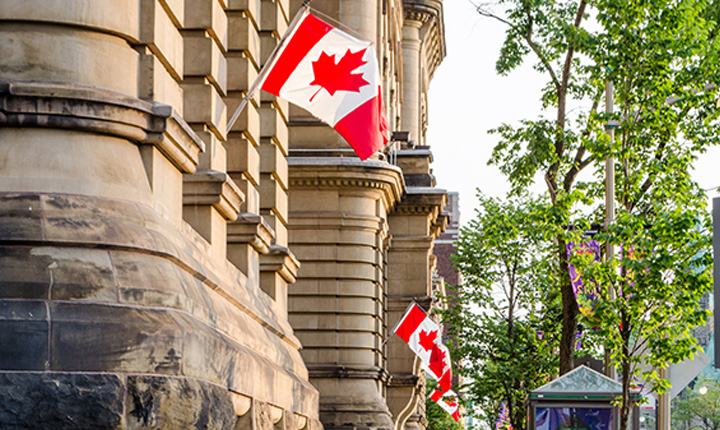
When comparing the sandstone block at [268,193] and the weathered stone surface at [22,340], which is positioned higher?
the sandstone block at [268,193]

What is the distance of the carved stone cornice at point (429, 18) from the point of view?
59.5m

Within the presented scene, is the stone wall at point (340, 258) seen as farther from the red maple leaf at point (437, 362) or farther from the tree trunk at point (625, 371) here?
the tree trunk at point (625, 371)

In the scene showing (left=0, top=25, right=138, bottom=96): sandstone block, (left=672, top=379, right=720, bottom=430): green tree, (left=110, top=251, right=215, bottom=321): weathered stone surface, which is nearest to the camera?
(left=110, top=251, right=215, bottom=321): weathered stone surface

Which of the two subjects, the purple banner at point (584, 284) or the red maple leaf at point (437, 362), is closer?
the purple banner at point (584, 284)

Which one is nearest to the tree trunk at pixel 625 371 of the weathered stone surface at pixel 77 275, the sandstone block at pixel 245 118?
the sandstone block at pixel 245 118

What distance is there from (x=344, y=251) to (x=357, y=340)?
7.38 feet

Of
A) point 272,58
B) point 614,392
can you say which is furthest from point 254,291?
point 614,392

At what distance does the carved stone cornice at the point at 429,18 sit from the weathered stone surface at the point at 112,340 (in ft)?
168

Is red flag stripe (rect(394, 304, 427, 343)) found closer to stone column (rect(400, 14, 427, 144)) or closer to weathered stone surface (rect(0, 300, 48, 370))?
stone column (rect(400, 14, 427, 144))

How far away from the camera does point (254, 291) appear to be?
1542 centimetres

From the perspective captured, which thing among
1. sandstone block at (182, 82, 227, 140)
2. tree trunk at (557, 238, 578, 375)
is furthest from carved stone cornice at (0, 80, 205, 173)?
tree trunk at (557, 238, 578, 375)

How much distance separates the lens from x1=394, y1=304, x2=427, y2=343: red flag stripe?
3556 centimetres

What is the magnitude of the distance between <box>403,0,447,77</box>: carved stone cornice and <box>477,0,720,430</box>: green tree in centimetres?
2422

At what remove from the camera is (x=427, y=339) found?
36156 millimetres
